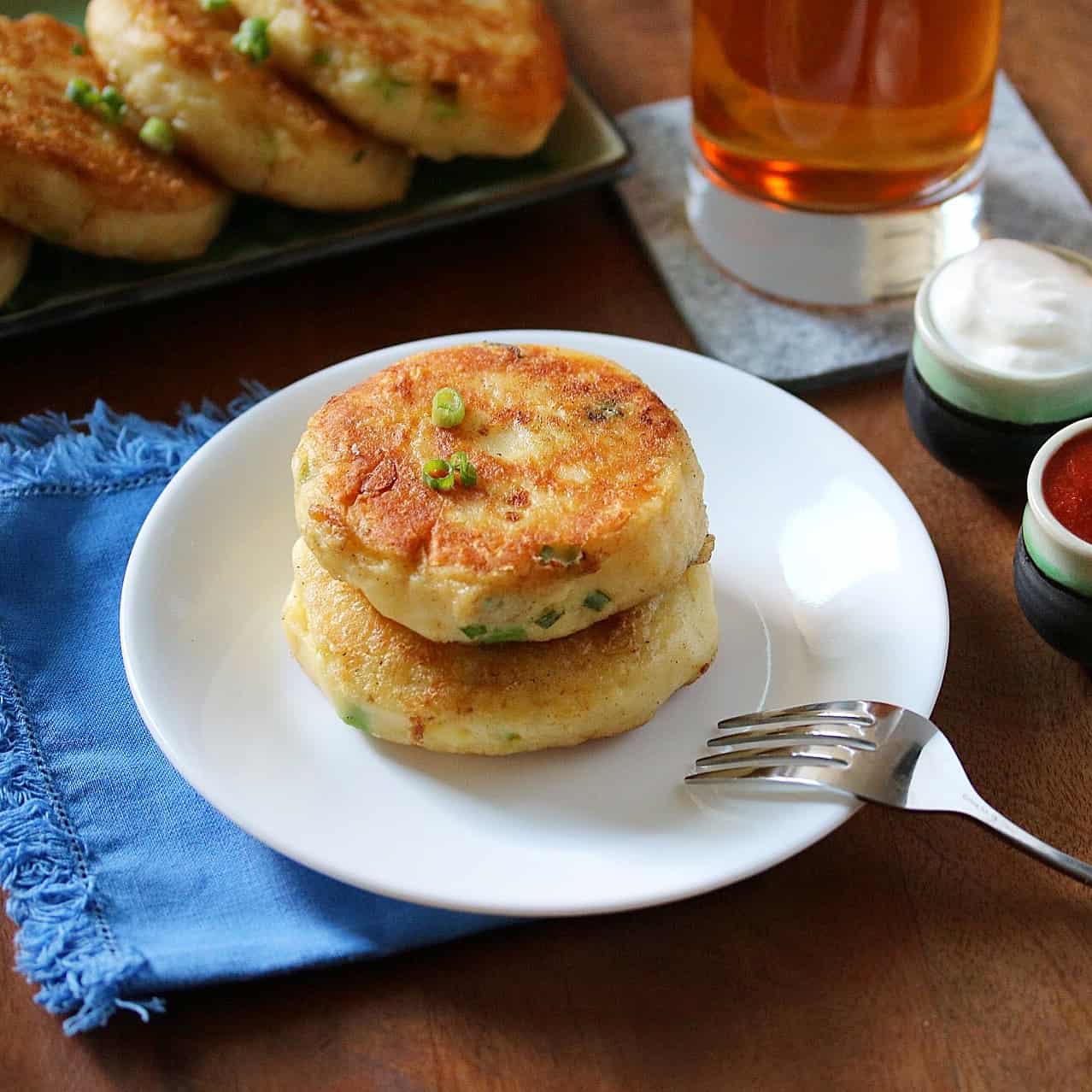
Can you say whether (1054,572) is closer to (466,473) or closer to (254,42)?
(466,473)

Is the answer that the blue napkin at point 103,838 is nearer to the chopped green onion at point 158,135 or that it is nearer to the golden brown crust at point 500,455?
the golden brown crust at point 500,455

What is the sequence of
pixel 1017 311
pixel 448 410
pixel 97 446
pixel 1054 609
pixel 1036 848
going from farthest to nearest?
pixel 97 446 → pixel 1017 311 → pixel 1054 609 → pixel 448 410 → pixel 1036 848

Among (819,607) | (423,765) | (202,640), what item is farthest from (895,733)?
(202,640)

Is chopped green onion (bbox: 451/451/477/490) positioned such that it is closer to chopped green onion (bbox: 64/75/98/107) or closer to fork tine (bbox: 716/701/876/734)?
fork tine (bbox: 716/701/876/734)

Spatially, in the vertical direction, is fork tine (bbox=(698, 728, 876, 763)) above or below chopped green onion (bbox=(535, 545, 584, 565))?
below

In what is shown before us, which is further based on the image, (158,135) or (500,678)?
(158,135)

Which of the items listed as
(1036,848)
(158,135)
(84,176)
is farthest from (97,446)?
(1036,848)

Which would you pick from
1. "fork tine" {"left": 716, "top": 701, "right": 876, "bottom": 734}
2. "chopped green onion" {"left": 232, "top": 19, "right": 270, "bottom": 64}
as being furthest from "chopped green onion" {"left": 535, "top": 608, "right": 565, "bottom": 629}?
"chopped green onion" {"left": 232, "top": 19, "right": 270, "bottom": 64}
